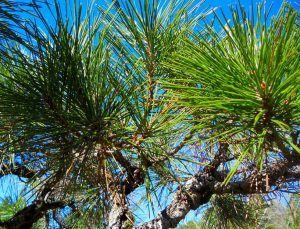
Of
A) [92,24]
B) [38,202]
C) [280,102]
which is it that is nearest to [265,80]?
[280,102]

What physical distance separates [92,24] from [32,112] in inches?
9.6

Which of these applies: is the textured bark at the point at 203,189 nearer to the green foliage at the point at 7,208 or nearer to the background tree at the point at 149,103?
the background tree at the point at 149,103

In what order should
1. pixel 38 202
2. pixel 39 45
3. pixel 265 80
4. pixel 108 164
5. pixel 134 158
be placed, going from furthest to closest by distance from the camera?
1. pixel 38 202
2. pixel 134 158
3. pixel 108 164
4. pixel 39 45
5. pixel 265 80

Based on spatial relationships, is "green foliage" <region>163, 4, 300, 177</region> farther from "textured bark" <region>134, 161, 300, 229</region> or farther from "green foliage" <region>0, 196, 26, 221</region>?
"green foliage" <region>0, 196, 26, 221</region>

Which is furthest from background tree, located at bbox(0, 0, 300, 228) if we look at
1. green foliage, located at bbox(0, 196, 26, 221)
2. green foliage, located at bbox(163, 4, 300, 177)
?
green foliage, located at bbox(0, 196, 26, 221)

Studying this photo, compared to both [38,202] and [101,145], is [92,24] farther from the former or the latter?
[38,202]

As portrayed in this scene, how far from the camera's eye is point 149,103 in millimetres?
846

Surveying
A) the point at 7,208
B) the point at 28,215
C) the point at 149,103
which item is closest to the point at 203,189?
the point at 149,103

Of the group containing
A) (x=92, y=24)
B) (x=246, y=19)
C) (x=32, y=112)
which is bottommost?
(x=246, y=19)

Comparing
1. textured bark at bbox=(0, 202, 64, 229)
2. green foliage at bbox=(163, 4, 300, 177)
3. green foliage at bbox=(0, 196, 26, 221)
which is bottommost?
green foliage at bbox=(163, 4, 300, 177)

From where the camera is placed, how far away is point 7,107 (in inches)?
28.0

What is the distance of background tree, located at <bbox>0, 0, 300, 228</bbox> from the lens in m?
0.55

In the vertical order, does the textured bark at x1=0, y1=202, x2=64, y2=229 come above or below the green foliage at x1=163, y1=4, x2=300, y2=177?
above

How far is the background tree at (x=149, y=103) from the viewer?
1.82 ft
